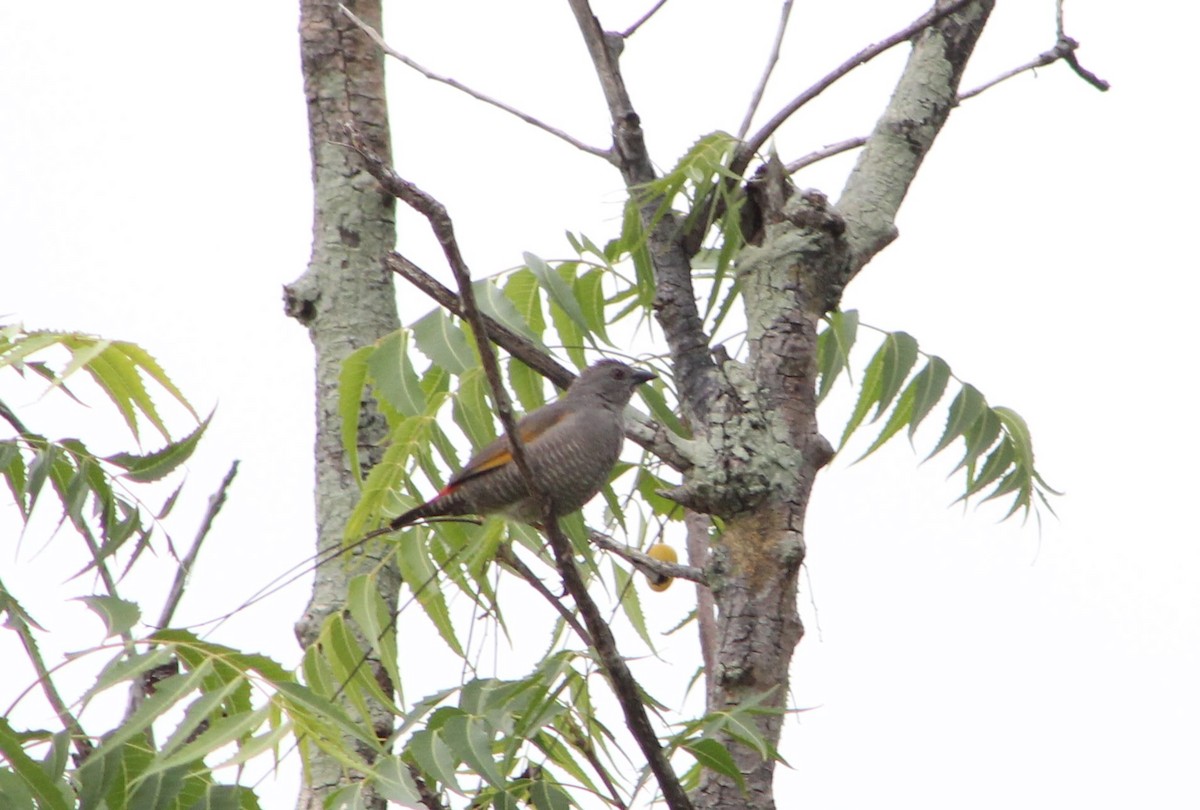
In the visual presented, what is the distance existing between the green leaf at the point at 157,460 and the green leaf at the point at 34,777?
3.01 ft

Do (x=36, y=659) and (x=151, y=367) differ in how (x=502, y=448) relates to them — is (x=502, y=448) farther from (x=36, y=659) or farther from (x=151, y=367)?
(x=36, y=659)

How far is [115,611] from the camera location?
103 inches

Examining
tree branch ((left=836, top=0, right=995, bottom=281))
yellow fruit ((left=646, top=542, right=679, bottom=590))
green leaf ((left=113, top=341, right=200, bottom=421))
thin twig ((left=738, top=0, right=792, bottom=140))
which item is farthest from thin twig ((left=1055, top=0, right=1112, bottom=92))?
green leaf ((left=113, top=341, right=200, bottom=421))

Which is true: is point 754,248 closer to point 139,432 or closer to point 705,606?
point 705,606

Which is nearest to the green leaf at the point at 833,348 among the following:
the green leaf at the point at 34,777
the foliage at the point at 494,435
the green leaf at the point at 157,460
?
the foliage at the point at 494,435

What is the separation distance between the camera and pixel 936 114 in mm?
4016

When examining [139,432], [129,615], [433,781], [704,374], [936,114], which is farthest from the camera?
[936,114]

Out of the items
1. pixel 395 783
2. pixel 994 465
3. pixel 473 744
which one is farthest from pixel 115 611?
pixel 994 465

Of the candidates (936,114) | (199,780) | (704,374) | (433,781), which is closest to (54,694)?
(199,780)

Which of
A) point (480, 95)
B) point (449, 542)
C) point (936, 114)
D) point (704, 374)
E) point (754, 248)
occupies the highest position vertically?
point (936, 114)

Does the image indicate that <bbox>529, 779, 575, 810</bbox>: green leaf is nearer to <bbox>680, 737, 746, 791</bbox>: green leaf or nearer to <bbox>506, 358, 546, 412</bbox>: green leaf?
<bbox>680, 737, 746, 791</bbox>: green leaf

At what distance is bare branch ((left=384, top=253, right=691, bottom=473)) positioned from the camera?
3.19 metres

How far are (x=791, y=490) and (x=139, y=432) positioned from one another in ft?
5.12

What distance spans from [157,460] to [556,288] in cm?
104
